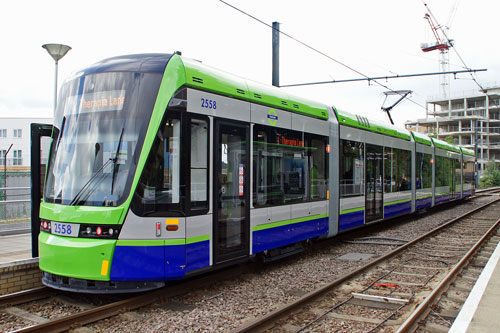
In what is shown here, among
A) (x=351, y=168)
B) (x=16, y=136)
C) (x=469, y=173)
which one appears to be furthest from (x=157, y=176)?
(x=16, y=136)

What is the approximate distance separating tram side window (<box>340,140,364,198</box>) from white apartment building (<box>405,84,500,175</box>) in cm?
8620

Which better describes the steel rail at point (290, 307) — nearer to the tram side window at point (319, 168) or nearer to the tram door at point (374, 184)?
the tram side window at point (319, 168)

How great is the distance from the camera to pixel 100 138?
232 inches

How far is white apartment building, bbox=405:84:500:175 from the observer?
92.1m

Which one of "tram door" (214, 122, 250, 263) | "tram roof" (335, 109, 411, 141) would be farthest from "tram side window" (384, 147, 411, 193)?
"tram door" (214, 122, 250, 263)

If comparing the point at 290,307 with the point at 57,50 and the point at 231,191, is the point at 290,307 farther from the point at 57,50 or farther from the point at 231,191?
the point at 57,50

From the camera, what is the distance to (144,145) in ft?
18.7

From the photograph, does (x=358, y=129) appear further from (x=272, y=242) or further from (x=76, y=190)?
(x=76, y=190)

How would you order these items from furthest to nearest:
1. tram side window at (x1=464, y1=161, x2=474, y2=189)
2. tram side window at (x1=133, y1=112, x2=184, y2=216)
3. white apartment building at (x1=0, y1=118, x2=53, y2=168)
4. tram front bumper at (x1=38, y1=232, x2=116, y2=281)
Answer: white apartment building at (x1=0, y1=118, x2=53, y2=168), tram side window at (x1=464, y1=161, x2=474, y2=189), tram side window at (x1=133, y1=112, x2=184, y2=216), tram front bumper at (x1=38, y1=232, x2=116, y2=281)

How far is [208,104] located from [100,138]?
5.32 ft

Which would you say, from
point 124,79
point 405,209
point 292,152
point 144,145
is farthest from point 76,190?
point 405,209

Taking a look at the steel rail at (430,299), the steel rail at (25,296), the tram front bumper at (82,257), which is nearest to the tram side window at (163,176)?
the tram front bumper at (82,257)

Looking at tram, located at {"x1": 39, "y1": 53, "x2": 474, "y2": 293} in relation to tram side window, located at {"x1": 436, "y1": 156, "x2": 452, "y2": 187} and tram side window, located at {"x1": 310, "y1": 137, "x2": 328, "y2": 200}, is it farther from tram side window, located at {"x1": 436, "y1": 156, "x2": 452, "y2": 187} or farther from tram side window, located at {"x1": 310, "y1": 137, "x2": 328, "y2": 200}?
tram side window, located at {"x1": 436, "y1": 156, "x2": 452, "y2": 187}

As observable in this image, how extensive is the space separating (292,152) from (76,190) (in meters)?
4.29
